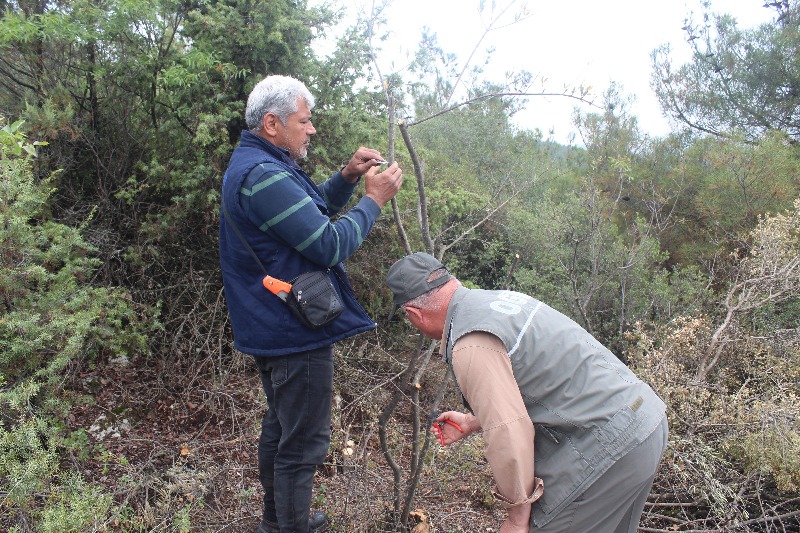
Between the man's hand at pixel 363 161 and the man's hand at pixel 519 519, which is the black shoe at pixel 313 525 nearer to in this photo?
the man's hand at pixel 519 519

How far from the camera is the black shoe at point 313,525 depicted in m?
2.49

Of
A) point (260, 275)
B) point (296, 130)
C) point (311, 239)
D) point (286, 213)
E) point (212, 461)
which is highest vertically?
point (296, 130)

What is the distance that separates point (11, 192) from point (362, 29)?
103 inches

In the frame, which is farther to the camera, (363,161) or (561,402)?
(363,161)

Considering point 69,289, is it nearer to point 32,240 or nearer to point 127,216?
point 32,240

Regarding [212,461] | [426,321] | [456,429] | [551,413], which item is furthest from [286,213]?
[212,461]

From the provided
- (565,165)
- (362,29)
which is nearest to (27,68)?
(362,29)

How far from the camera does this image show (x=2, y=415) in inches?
112

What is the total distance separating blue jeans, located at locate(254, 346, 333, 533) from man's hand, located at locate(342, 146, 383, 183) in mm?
802

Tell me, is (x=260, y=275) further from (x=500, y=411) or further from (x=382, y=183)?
(x=500, y=411)

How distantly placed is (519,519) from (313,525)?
48.9 inches

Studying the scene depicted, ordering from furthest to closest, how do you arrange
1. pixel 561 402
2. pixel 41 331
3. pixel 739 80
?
pixel 739 80
pixel 41 331
pixel 561 402

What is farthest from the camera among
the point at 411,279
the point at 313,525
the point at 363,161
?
the point at 313,525

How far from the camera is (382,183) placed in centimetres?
230
